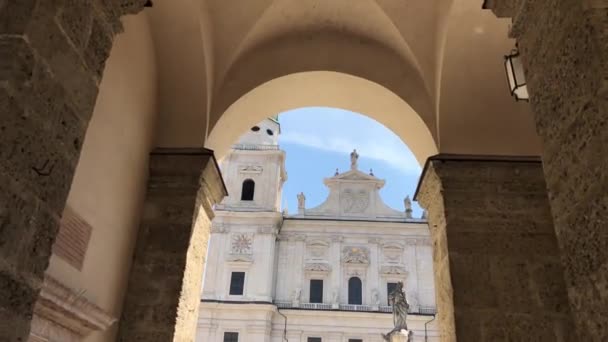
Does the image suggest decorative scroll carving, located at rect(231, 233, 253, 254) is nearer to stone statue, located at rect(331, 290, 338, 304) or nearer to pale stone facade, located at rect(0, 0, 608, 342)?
stone statue, located at rect(331, 290, 338, 304)

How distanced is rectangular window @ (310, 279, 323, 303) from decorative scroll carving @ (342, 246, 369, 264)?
1788 millimetres

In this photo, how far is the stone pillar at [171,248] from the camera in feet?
15.7

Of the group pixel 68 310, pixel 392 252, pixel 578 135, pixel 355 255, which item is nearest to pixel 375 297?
pixel 355 255

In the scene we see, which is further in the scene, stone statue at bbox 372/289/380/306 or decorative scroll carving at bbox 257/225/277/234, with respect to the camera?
decorative scroll carving at bbox 257/225/277/234

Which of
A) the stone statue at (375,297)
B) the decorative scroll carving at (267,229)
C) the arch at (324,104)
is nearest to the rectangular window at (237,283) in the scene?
the decorative scroll carving at (267,229)

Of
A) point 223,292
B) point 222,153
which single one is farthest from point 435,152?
point 223,292

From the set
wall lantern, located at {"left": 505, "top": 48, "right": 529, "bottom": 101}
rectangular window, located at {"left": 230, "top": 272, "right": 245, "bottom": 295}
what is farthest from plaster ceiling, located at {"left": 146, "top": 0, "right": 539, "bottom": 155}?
rectangular window, located at {"left": 230, "top": 272, "right": 245, "bottom": 295}

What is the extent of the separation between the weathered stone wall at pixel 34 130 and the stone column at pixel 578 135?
213 cm

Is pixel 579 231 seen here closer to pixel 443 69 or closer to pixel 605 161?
pixel 605 161

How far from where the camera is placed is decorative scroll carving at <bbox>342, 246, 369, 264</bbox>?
89.4 feet

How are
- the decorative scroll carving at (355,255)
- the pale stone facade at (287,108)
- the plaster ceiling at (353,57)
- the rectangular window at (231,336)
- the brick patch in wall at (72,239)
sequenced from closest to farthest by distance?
the pale stone facade at (287,108)
the brick patch in wall at (72,239)
the plaster ceiling at (353,57)
the rectangular window at (231,336)
the decorative scroll carving at (355,255)

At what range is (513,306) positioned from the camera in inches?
182

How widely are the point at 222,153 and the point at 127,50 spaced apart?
2.05m

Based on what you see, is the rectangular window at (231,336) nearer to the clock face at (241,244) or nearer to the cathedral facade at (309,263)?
the cathedral facade at (309,263)
